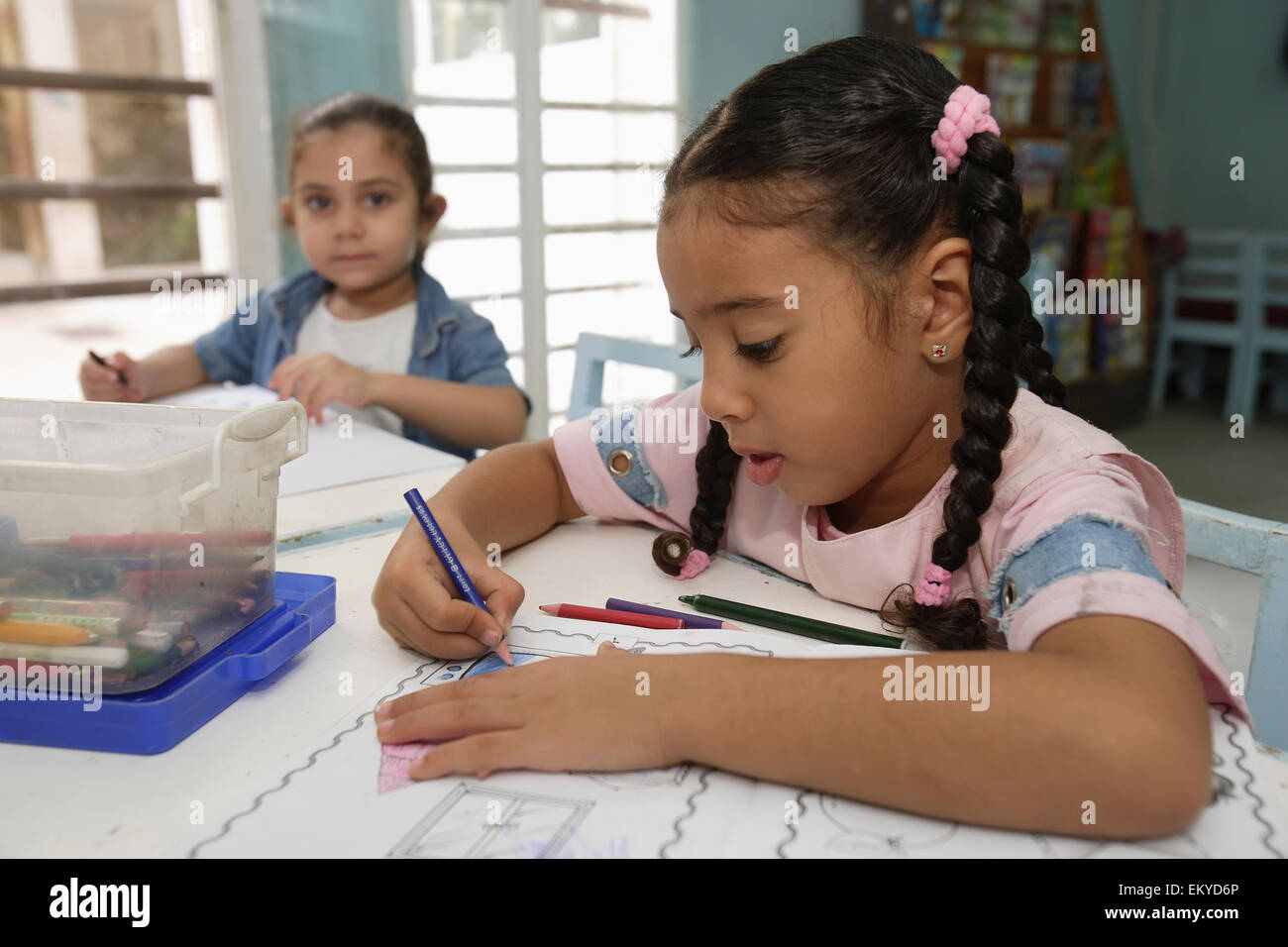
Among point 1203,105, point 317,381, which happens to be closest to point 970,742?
point 317,381

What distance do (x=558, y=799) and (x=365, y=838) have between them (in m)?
0.09

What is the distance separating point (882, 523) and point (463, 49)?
93.3 inches

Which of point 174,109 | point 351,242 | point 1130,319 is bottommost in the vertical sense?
point 1130,319

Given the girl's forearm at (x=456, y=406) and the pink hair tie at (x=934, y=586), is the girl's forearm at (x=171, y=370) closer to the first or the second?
the girl's forearm at (x=456, y=406)

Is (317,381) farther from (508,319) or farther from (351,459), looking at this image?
(508,319)

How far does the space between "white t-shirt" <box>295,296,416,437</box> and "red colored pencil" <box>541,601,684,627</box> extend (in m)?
1.01

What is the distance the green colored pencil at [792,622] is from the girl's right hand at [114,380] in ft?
3.78

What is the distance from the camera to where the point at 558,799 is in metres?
0.49

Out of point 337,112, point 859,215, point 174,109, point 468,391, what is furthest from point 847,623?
point 174,109

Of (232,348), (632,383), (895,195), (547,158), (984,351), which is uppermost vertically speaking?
(547,158)

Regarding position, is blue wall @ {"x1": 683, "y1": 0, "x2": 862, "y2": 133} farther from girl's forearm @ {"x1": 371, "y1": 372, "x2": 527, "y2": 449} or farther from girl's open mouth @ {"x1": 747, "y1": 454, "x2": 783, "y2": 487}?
girl's open mouth @ {"x1": 747, "y1": 454, "x2": 783, "y2": 487}

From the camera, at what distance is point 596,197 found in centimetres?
320

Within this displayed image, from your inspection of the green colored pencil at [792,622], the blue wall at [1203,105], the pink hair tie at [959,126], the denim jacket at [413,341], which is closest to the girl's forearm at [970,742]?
the green colored pencil at [792,622]
